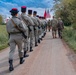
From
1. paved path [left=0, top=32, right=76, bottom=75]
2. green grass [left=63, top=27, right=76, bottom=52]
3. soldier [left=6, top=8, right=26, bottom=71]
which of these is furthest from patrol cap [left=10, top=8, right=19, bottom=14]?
green grass [left=63, top=27, right=76, bottom=52]

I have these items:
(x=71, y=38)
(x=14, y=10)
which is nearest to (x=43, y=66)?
(x=14, y=10)

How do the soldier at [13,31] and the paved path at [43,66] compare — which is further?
the soldier at [13,31]

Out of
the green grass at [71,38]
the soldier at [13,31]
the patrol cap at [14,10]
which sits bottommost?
the green grass at [71,38]

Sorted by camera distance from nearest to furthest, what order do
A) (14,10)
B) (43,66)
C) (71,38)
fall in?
(14,10)
(43,66)
(71,38)

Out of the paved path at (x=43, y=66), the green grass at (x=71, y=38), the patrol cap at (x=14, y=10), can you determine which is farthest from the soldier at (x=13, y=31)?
the green grass at (x=71, y=38)

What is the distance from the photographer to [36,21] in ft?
55.5

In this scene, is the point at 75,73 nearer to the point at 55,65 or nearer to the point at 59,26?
the point at 55,65

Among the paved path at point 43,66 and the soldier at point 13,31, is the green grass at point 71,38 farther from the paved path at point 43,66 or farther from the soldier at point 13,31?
the soldier at point 13,31

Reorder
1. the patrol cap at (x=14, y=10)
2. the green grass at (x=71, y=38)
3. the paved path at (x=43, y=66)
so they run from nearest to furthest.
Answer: the paved path at (x=43, y=66) < the patrol cap at (x=14, y=10) < the green grass at (x=71, y=38)

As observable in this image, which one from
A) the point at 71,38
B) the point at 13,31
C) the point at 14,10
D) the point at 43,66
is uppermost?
the point at 14,10

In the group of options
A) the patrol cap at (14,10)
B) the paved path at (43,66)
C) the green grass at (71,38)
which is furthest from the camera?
the green grass at (71,38)

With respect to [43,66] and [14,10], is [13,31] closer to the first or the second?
[14,10]

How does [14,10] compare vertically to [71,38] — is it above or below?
above

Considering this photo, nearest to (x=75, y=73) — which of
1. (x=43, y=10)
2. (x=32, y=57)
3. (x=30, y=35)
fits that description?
(x=32, y=57)
